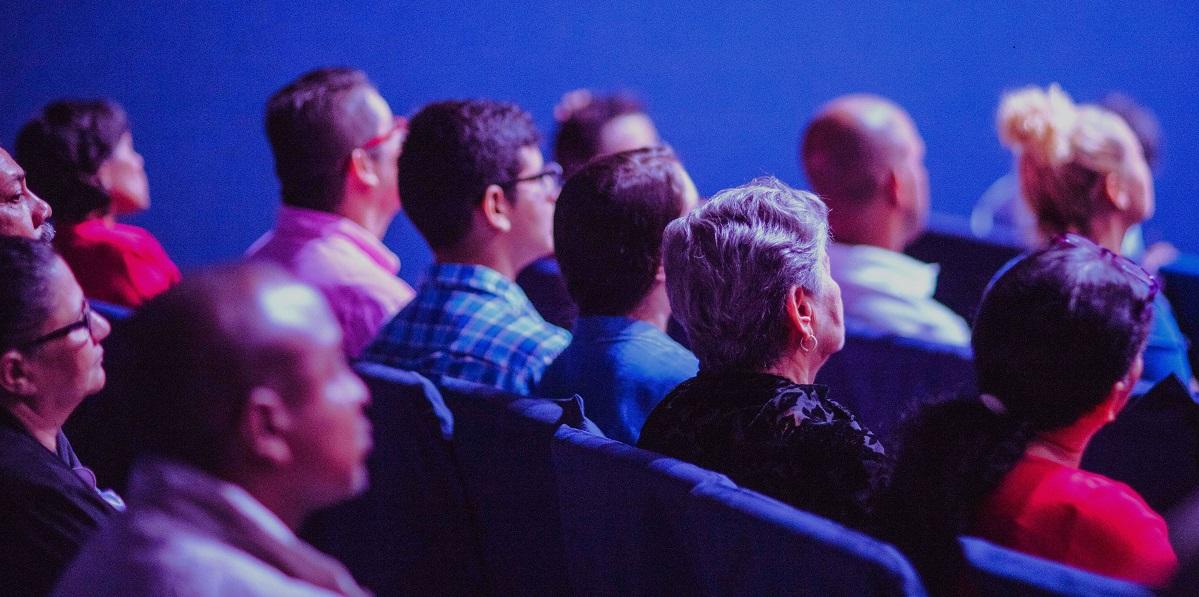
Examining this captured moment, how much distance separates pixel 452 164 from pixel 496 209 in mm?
142

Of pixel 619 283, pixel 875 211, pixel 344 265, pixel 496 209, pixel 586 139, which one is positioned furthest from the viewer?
pixel 586 139

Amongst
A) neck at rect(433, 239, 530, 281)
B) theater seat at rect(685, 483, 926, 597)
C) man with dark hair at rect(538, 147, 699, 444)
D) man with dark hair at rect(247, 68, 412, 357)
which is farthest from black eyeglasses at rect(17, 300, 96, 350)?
man with dark hair at rect(247, 68, 412, 357)

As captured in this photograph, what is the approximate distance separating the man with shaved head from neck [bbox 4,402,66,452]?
189cm

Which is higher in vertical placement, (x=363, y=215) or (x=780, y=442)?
(x=780, y=442)

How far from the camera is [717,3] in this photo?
235 inches

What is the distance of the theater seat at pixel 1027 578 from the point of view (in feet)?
3.69

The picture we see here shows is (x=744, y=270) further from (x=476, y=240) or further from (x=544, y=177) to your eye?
(x=544, y=177)

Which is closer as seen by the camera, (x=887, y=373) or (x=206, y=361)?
(x=206, y=361)

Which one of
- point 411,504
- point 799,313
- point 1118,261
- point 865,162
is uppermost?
point 1118,261

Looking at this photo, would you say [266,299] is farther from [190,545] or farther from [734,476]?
[734,476]

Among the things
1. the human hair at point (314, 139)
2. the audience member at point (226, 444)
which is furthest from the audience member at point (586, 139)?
the audience member at point (226, 444)

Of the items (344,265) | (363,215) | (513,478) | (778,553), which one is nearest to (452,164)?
(344,265)

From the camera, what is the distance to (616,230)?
2.34 m

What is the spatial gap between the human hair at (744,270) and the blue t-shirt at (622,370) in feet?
0.64
